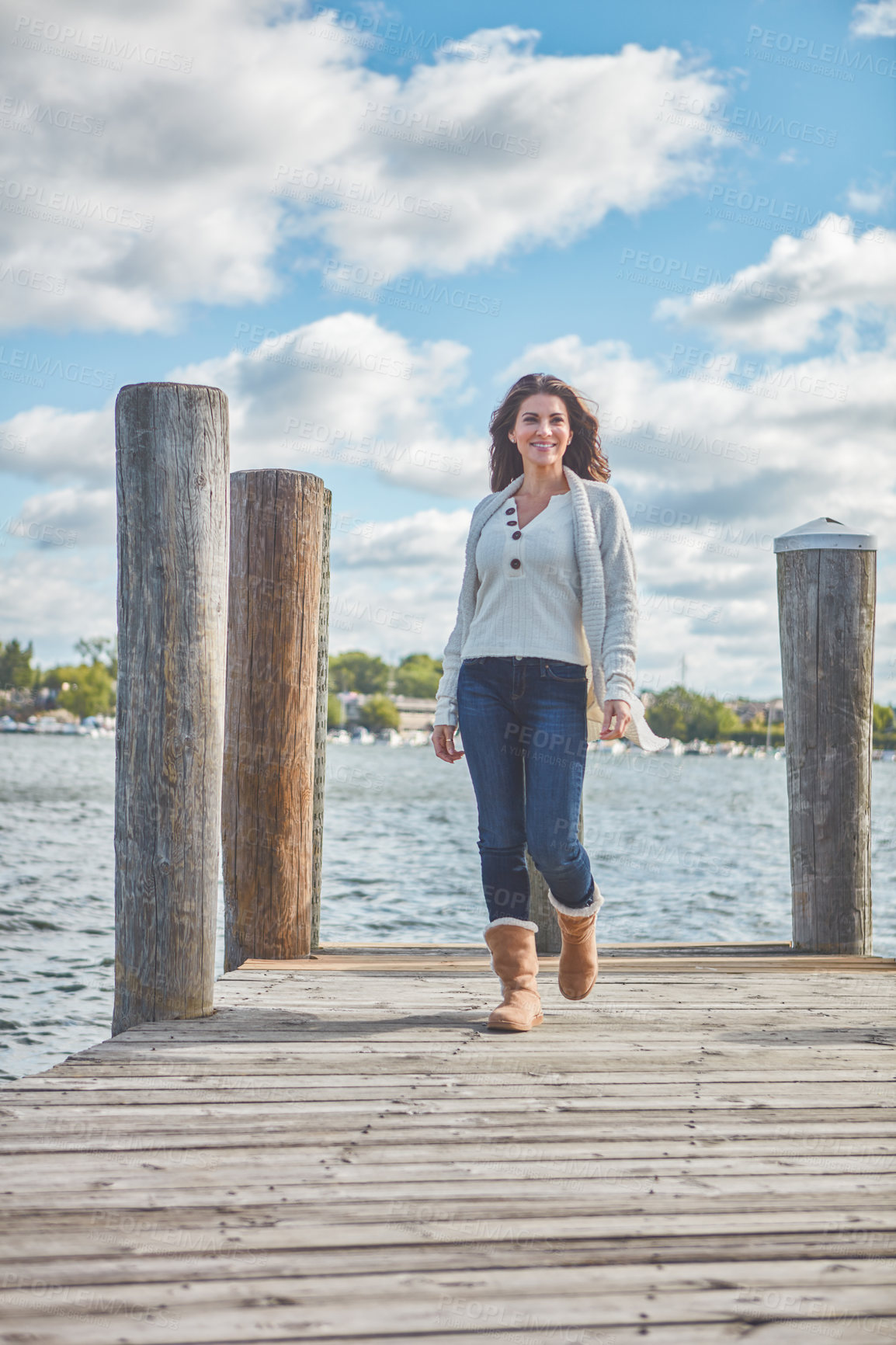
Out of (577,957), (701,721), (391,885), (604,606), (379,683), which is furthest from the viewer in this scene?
(379,683)

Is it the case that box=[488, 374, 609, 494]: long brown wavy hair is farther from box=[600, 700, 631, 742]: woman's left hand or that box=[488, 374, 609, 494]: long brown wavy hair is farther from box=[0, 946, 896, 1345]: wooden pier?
box=[0, 946, 896, 1345]: wooden pier

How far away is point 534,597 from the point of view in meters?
3.92

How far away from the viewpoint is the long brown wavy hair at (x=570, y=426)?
4.16 metres

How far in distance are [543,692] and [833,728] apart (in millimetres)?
2226

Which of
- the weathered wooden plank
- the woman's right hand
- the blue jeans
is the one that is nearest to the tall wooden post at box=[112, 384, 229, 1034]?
the woman's right hand

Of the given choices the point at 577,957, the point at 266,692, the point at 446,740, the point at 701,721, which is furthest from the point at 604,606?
the point at 701,721

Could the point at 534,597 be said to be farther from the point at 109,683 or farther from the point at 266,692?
the point at 109,683

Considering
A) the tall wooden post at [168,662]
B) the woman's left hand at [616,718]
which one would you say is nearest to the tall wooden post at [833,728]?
the woman's left hand at [616,718]

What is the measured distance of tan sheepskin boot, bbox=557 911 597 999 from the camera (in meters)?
4.00

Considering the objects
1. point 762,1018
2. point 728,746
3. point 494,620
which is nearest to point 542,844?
point 494,620

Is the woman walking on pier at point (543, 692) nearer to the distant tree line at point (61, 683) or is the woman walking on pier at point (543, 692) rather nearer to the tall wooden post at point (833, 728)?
the tall wooden post at point (833, 728)

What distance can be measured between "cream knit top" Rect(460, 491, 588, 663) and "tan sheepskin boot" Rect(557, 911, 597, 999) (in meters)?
0.90

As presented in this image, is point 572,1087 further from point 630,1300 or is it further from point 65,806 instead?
point 65,806

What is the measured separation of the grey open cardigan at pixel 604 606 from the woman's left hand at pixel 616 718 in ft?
0.07
